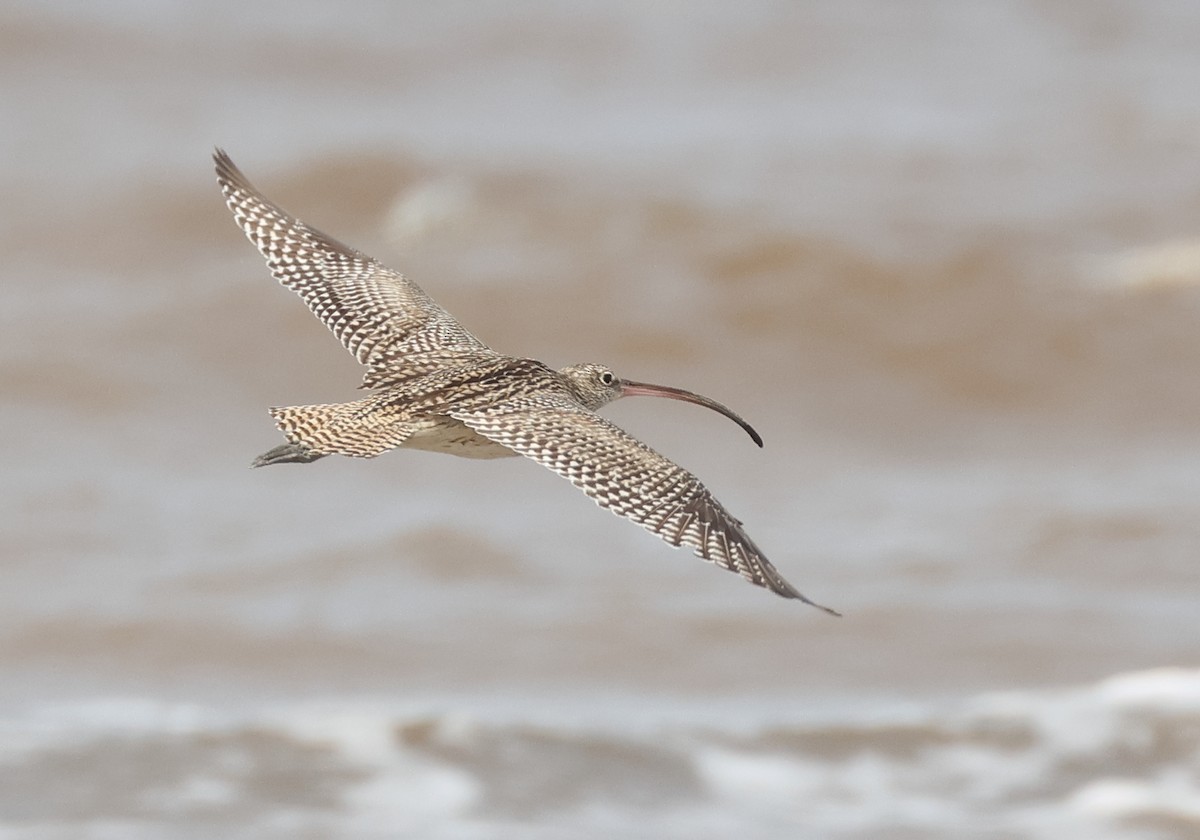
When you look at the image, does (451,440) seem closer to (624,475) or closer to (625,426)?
(624,475)

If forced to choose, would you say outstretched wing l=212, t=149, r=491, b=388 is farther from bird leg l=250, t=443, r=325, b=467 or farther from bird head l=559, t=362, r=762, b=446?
bird leg l=250, t=443, r=325, b=467

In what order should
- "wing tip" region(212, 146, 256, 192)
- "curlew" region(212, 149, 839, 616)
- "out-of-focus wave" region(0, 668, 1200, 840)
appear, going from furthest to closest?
"out-of-focus wave" region(0, 668, 1200, 840) → "wing tip" region(212, 146, 256, 192) → "curlew" region(212, 149, 839, 616)

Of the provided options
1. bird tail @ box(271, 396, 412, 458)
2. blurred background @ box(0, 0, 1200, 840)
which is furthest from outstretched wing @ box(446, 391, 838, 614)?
blurred background @ box(0, 0, 1200, 840)

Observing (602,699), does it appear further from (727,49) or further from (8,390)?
(727,49)

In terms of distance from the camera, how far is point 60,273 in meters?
17.6

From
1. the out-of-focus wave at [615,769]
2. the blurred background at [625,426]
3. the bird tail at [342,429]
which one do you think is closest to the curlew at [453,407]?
the bird tail at [342,429]

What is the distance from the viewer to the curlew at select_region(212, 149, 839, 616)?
7590mm

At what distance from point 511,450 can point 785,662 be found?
202 inches

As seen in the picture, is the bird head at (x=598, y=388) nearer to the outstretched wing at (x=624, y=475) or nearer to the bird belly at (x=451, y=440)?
the bird belly at (x=451, y=440)

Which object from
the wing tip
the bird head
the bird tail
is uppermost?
the wing tip

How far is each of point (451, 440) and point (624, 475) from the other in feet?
2.86

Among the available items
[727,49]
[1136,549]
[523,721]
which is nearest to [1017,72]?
[727,49]

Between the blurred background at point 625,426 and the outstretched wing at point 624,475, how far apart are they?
3.60m

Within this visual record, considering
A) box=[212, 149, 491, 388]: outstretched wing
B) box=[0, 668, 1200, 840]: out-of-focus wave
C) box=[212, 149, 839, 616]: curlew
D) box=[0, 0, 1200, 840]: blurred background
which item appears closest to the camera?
box=[212, 149, 839, 616]: curlew
